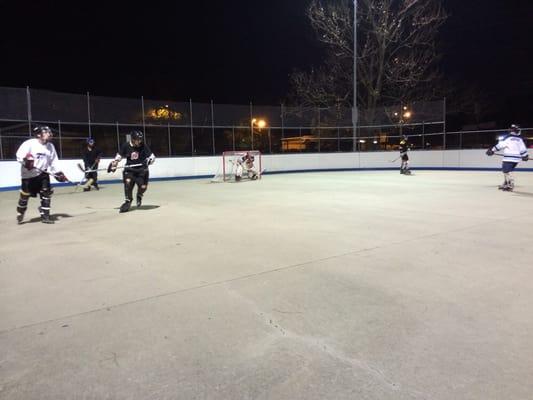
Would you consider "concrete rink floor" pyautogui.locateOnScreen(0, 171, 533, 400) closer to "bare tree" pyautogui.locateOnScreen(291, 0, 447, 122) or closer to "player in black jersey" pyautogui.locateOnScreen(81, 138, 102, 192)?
"player in black jersey" pyautogui.locateOnScreen(81, 138, 102, 192)

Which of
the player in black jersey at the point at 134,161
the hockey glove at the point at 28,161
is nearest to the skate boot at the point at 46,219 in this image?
the hockey glove at the point at 28,161

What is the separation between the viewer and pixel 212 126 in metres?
23.3

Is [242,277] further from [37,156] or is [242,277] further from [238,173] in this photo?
[238,173]

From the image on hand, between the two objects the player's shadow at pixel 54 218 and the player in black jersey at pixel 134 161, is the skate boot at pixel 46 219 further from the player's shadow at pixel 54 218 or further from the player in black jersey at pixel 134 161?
the player in black jersey at pixel 134 161

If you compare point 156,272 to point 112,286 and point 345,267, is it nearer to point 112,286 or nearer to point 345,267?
point 112,286

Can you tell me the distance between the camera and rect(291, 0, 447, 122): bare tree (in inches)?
1135

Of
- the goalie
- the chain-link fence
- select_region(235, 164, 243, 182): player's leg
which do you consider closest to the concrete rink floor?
select_region(235, 164, 243, 182): player's leg

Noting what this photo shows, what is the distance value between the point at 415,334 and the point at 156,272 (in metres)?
2.89

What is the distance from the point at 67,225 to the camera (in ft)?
26.2

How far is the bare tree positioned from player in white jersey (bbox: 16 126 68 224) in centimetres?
2361

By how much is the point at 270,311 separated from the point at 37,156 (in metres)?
→ 6.43

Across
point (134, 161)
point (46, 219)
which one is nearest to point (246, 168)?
point (134, 161)

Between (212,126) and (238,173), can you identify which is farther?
(212,126)

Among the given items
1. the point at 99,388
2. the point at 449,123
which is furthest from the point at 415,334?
the point at 449,123
